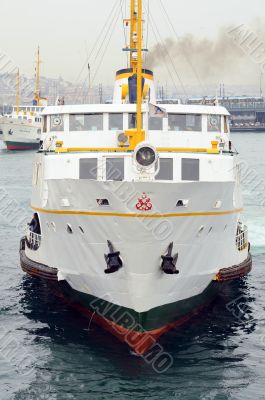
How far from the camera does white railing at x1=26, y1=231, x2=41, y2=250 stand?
2042 centimetres

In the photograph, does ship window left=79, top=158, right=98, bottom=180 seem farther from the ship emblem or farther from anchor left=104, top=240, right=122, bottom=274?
the ship emblem

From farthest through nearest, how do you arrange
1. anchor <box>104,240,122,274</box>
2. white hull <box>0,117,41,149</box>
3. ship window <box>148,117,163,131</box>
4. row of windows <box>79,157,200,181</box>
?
white hull <box>0,117,41,149</box> → ship window <box>148,117,163,131</box> → row of windows <box>79,157,200,181</box> → anchor <box>104,240,122,274</box>

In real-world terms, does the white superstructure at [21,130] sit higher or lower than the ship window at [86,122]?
higher

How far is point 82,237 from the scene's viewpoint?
1630 cm

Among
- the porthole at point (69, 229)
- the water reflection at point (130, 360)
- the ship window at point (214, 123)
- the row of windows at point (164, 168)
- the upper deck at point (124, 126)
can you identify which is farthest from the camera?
the ship window at point (214, 123)

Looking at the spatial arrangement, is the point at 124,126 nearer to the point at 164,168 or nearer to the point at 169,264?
the point at 164,168

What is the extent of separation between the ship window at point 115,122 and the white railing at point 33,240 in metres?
4.66

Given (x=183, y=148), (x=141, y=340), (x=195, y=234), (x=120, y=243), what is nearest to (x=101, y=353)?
(x=141, y=340)

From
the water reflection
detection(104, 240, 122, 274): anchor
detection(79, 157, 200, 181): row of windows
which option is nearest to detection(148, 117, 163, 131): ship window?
detection(79, 157, 200, 181): row of windows

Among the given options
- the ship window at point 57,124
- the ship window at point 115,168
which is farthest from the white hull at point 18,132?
the ship window at point 115,168

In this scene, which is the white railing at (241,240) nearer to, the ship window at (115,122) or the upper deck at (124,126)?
the upper deck at (124,126)

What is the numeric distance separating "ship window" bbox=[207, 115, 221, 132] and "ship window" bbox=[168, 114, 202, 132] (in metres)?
0.41

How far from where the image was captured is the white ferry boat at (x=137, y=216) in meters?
15.2

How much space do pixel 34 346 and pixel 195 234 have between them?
582 cm
